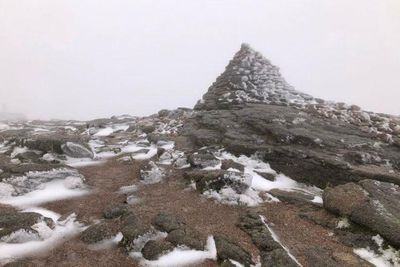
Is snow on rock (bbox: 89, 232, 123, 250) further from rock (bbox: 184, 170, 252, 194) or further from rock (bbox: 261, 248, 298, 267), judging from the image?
rock (bbox: 261, 248, 298, 267)

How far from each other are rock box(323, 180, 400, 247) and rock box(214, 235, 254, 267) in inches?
207

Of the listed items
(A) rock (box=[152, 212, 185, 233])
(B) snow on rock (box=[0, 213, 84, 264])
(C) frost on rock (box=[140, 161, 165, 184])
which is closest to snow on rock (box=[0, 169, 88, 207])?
(B) snow on rock (box=[0, 213, 84, 264])

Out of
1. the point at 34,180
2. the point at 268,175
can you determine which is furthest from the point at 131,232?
the point at 268,175

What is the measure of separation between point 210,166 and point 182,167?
182 cm

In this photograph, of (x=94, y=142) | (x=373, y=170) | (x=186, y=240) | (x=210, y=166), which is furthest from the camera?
(x=94, y=142)

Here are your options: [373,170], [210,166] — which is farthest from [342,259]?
[210,166]

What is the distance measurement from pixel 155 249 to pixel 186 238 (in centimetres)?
127

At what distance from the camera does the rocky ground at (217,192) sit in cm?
1280

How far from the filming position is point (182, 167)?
2111 cm

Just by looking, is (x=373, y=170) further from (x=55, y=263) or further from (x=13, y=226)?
(x=13, y=226)

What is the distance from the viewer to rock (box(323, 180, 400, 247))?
44.3ft

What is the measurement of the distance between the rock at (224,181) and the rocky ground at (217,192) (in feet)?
0.19

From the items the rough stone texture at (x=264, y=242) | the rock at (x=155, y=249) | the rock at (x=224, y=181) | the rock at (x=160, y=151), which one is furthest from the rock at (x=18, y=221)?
the rock at (x=160, y=151)

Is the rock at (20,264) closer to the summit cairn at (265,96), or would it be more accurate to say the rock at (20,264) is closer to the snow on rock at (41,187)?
the snow on rock at (41,187)
